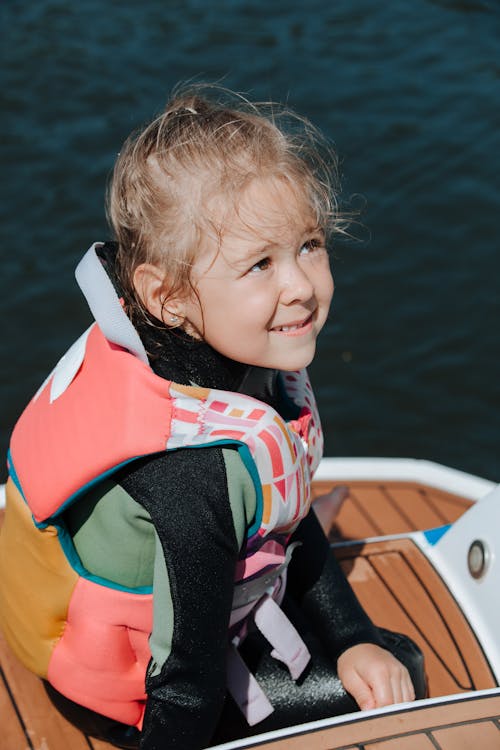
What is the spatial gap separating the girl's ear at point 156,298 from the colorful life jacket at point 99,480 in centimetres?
7

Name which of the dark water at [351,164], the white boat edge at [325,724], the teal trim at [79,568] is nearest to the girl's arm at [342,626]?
the white boat edge at [325,724]

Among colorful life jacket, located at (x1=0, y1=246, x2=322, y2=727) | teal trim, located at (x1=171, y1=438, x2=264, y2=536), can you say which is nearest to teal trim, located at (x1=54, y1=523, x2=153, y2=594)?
colorful life jacket, located at (x1=0, y1=246, x2=322, y2=727)

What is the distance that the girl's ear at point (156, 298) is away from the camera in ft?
5.65

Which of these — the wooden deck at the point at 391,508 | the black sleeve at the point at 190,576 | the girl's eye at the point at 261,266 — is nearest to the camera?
the black sleeve at the point at 190,576

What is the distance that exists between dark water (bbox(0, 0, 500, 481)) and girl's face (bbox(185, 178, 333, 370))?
2.96 m

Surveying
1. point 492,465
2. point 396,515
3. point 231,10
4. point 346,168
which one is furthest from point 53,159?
point 396,515

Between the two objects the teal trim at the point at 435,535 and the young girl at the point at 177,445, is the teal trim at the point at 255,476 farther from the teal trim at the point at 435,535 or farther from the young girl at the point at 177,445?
the teal trim at the point at 435,535

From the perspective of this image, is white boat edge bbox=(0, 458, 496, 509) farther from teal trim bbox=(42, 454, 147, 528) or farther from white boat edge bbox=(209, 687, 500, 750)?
teal trim bbox=(42, 454, 147, 528)

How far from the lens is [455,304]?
5305mm

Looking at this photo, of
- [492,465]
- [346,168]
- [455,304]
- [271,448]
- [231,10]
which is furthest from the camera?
[231,10]

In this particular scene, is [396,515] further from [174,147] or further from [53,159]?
[53,159]

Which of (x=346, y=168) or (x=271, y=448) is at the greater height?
(x=271, y=448)

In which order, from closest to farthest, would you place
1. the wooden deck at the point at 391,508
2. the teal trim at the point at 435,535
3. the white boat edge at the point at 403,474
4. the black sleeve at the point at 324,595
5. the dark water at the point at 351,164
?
the black sleeve at the point at 324,595 → the teal trim at the point at 435,535 → the wooden deck at the point at 391,508 → the white boat edge at the point at 403,474 → the dark water at the point at 351,164

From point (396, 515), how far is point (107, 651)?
148 centimetres
